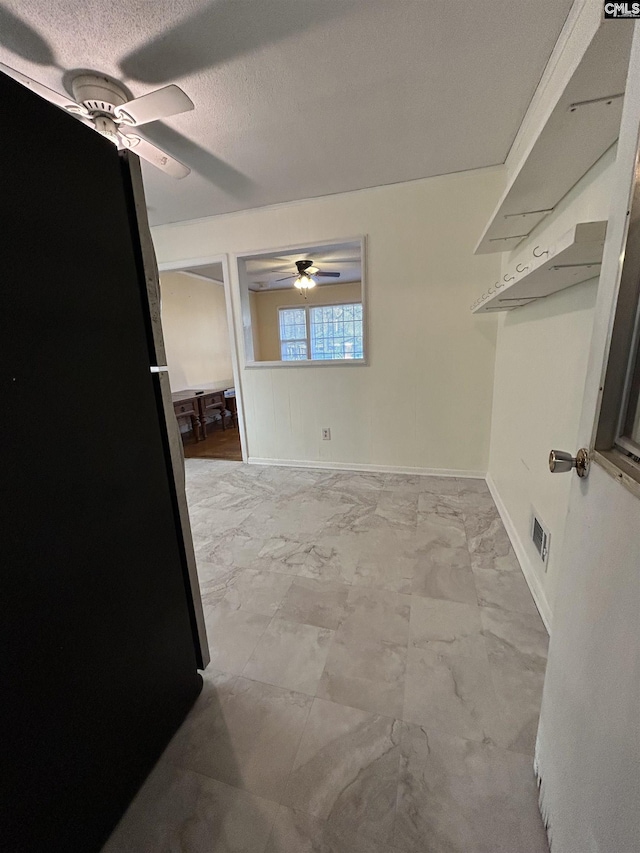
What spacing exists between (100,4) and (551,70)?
195 cm

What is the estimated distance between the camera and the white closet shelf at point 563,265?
2.79 feet

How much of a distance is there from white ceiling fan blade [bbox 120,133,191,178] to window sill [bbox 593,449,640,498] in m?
2.39

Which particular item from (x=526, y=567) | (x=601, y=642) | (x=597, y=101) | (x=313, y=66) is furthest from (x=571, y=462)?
(x=313, y=66)

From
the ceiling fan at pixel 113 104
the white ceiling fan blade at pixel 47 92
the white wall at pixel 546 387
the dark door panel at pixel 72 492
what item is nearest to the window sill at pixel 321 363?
the white wall at pixel 546 387

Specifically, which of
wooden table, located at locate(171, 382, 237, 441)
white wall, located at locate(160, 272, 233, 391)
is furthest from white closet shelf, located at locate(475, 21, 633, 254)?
white wall, located at locate(160, 272, 233, 391)

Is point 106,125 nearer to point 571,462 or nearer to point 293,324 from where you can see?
Result: point 571,462

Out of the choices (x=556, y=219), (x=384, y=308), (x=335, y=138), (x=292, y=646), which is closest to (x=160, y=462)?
(x=292, y=646)

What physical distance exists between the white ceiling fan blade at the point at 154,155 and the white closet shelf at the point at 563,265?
195 centimetres

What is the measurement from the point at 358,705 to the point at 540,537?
1.12 metres

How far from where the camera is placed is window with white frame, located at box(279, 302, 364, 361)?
6.73 m

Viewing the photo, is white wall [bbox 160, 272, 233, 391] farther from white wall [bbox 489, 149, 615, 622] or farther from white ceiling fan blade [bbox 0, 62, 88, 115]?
white wall [bbox 489, 149, 615, 622]

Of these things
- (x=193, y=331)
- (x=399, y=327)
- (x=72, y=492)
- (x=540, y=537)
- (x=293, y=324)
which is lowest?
(x=540, y=537)

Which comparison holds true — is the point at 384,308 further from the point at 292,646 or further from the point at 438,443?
the point at 292,646

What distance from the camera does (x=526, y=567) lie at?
174 cm
